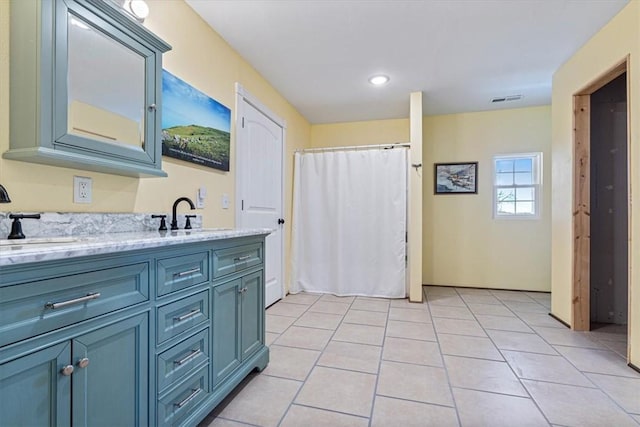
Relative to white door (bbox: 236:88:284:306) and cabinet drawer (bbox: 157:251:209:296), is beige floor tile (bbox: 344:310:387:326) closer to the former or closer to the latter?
white door (bbox: 236:88:284:306)

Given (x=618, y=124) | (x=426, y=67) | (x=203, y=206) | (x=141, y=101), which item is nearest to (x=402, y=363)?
(x=203, y=206)

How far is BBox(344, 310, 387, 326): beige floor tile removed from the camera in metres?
2.86

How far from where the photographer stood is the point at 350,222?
3.91 metres

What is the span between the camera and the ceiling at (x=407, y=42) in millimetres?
2100

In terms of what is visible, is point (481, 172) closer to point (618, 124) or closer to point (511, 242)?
point (511, 242)

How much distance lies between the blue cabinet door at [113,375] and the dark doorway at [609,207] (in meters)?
3.53

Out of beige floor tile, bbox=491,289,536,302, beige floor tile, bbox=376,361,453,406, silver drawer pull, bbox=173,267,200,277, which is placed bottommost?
beige floor tile, bbox=491,289,536,302

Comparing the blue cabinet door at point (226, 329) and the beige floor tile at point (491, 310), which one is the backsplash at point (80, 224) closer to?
the blue cabinet door at point (226, 329)

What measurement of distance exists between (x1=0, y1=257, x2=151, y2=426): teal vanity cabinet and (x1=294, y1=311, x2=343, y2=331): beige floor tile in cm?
178

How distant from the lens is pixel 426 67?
2949 mm

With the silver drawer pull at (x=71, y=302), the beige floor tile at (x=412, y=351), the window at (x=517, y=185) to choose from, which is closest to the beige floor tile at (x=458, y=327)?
the beige floor tile at (x=412, y=351)

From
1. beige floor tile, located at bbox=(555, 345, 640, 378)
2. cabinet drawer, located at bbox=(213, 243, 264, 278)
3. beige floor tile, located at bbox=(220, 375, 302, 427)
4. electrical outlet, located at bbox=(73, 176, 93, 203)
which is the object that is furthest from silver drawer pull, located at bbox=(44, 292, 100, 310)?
beige floor tile, located at bbox=(555, 345, 640, 378)

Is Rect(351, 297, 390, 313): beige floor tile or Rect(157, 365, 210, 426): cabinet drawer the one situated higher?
Rect(157, 365, 210, 426): cabinet drawer

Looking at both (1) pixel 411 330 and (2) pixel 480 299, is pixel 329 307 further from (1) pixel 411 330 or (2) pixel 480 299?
(2) pixel 480 299
